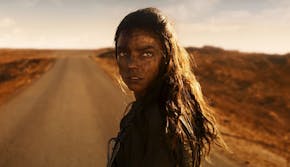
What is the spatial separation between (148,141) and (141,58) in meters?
0.32

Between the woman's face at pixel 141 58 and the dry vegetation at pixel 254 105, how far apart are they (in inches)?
13.3

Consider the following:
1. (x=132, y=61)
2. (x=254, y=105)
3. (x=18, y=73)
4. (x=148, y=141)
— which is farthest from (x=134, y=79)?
(x=18, y=73)

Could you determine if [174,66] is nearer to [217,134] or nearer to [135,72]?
[135,72]

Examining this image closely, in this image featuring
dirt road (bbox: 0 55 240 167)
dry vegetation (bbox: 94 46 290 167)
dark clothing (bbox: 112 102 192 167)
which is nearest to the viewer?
dark clothing (bbox: 112 102 192 167)

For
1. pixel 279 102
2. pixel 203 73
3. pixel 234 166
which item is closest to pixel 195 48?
pixel 203 73

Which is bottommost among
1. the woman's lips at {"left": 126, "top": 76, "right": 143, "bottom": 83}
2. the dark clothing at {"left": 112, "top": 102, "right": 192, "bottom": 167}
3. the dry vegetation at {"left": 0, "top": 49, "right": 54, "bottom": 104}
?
the dry vegetation at {"left": 0, "top": 49, "right": 54, "bottom": 104}

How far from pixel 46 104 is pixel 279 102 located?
11301 mm

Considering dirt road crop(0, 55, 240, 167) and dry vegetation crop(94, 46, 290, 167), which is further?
dry vegetation crop(94, 46, 290, 167)

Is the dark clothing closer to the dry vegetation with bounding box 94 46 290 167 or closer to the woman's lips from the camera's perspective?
the woman's lips

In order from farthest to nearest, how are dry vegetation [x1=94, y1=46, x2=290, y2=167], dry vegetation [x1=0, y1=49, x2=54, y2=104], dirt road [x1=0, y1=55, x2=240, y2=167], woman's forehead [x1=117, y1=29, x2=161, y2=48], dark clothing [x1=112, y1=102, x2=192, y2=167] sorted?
dry vegetation [x1=0, y1=49, x2=54, y2=104] → dry vegetation [x1=94, y1=46, x2=290, y2=167] → dirt road [x1=0, y1=55, x2=240, y2=167] → woman's forehead [x1=117, y1=29, x2=161, y2=48] → dark clothing [x1=112, y1=102, x2=192, y2=167]

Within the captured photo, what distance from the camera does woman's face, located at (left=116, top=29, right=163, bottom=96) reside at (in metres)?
1.57

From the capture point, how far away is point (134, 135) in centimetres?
153

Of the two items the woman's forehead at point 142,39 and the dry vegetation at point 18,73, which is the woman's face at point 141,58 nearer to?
the woman's forehead at point 142,39

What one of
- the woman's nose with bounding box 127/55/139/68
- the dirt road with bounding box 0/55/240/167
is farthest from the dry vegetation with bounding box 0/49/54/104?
the woman's nose with bounding box 127/55/139/68
